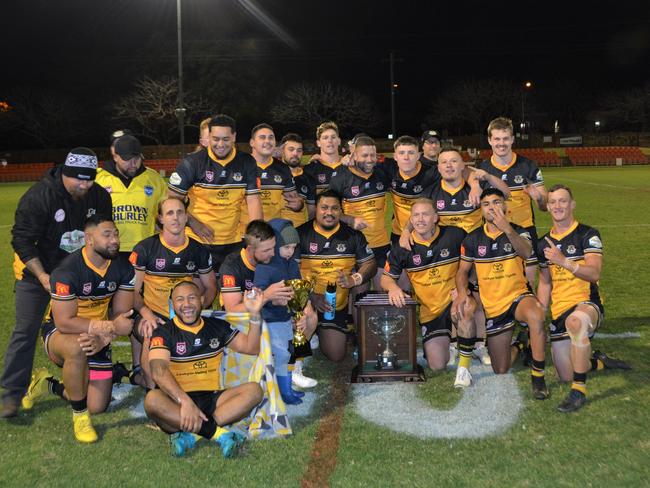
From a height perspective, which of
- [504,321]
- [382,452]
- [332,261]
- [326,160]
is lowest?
[382,452]

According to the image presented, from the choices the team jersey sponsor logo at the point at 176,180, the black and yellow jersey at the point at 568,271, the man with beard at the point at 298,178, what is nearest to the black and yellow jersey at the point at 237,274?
the team jersey sponsor logo at the point at 176,180

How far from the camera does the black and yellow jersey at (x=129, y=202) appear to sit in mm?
6465

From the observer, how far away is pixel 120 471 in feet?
14.3

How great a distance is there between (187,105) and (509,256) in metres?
57.4

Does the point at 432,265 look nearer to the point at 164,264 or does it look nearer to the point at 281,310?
the point at 281,310

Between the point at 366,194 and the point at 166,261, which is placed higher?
the point at 366,194

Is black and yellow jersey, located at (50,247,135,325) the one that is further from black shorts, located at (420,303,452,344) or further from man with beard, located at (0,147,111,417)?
black shorts, located at (420,303,452,344)

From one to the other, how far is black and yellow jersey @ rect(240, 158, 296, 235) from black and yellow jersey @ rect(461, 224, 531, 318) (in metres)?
2.38

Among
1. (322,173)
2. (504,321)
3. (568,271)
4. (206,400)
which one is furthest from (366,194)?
(206,400)

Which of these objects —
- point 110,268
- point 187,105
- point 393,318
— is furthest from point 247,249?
point 187,105

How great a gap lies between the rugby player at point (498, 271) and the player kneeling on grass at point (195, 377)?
229 centimetres

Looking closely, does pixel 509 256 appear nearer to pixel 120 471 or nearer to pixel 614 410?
pixel 614 410

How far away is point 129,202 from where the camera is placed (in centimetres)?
648

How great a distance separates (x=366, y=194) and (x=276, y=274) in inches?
84.8
